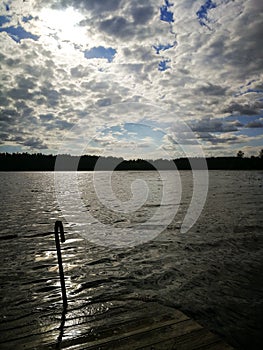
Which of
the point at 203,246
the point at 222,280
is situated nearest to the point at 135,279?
the point at 222,280

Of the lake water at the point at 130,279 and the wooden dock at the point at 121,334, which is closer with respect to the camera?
the wooden dock at the point at 121,334

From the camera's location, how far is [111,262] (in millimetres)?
13008

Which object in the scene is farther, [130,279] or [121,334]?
[130,279]

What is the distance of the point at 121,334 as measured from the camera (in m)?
5.89

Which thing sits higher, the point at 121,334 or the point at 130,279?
the point at 121,334

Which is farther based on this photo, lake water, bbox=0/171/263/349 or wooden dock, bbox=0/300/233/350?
lake water, bbox=0/171/263/349

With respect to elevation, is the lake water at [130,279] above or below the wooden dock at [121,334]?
below

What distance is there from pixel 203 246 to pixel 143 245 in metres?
3.63

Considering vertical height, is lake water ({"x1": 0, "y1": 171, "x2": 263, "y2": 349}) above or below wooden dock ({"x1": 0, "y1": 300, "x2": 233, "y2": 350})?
below

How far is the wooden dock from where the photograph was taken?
5.46m

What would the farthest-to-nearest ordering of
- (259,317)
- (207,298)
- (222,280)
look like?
(222,280)
(207,298)
(259,317)

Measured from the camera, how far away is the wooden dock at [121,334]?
5457mm

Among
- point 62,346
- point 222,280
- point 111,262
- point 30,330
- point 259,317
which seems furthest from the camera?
point 111,262

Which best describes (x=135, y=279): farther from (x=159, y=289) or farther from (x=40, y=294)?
(x=40, y=294)
